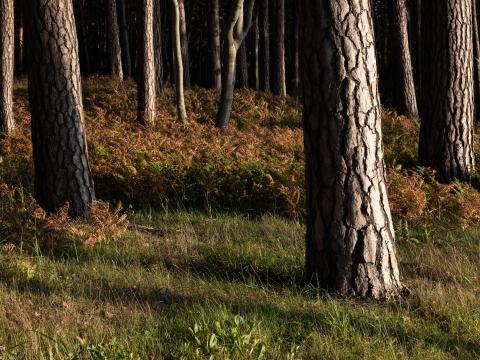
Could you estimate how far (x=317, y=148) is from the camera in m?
5.70

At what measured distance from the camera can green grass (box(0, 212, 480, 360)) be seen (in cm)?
448

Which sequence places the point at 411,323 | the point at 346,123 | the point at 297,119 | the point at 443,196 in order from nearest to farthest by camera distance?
the point at 411,323 → the point at 346,123 → the point at 443,196 → the point at 297,119

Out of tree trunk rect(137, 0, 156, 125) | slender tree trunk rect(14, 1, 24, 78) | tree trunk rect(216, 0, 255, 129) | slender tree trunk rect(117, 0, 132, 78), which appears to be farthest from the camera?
slender tree trunk rect(14, 1, 24, 78)

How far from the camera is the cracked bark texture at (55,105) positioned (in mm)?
8297

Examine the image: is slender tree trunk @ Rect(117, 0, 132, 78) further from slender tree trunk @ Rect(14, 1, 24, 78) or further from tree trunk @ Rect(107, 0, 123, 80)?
slender tree trunk @ Rect(14, 1, 24, 78)

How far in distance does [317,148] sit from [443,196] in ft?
12.8

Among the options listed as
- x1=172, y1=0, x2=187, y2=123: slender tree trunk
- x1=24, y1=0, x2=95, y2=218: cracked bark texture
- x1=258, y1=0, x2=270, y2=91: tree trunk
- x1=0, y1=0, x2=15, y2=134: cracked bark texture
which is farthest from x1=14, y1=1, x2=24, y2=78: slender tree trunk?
x1=24, y1=0, x2=95, y2=218: cracked bark texture

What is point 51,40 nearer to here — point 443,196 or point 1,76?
point 443,196

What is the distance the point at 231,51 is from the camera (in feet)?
57.0

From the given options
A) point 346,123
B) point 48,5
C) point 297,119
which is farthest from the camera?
point 297,119

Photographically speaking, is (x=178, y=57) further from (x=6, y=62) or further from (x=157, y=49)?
(x=6, y=62)

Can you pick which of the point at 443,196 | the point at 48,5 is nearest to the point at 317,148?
the point at 443,196

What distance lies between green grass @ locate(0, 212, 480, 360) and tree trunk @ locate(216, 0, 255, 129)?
1008 centimetres

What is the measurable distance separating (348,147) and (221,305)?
1.73 metres
